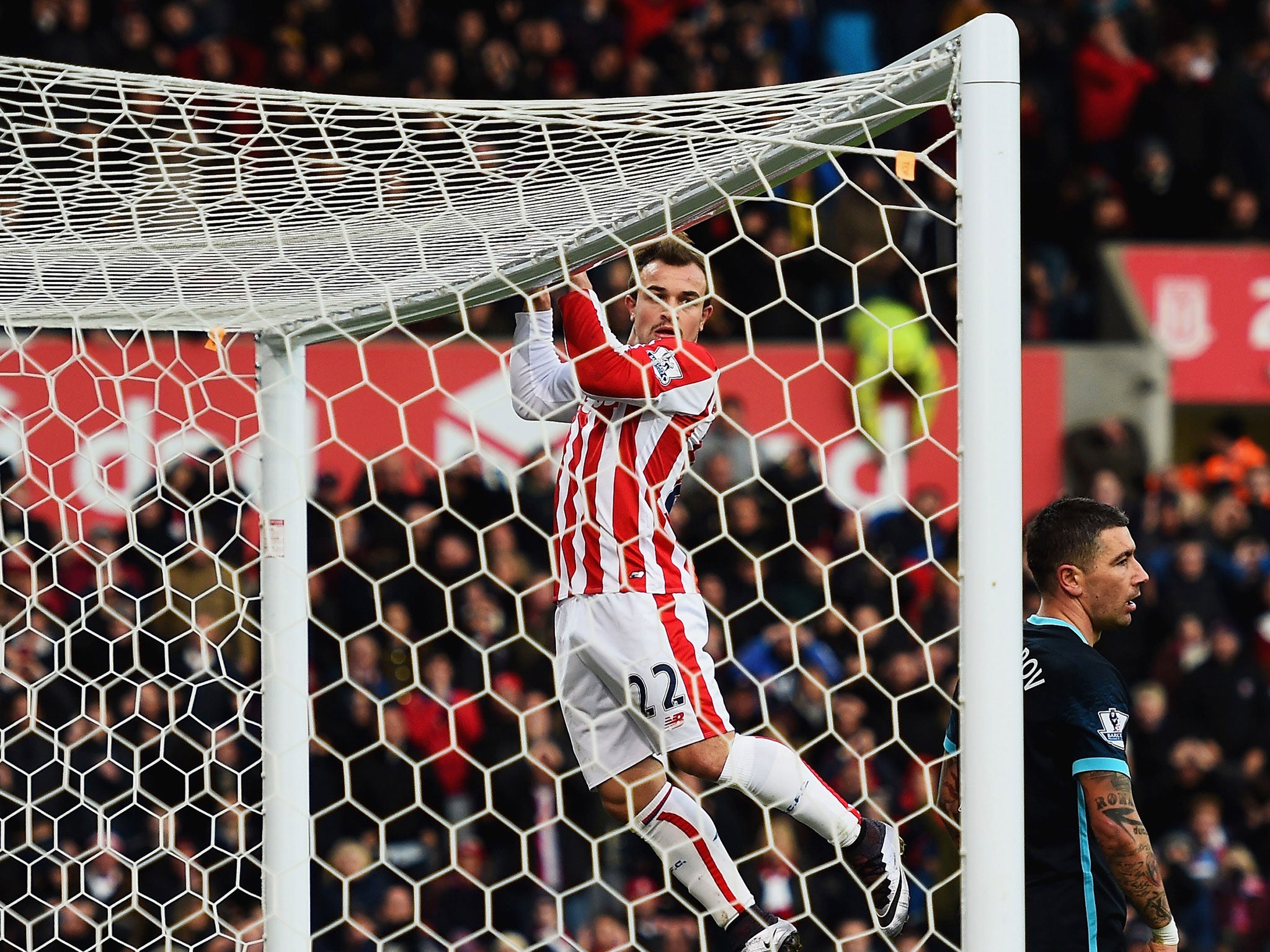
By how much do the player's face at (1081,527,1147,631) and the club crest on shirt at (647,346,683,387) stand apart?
777 mm

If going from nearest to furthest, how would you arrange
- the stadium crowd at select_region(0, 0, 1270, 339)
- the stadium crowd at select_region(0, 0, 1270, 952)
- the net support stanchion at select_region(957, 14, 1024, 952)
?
the net support stanchion at select_region(957, 14, 1024, 952), the stadium crowd at select_region(0, 0, 1270, 952), the stadium crowd at select_region(0, 0, 1270, 339)

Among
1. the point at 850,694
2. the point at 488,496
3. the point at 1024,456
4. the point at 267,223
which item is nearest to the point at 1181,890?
the point at 850,694

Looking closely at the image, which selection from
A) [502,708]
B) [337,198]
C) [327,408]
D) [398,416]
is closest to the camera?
[337,198]

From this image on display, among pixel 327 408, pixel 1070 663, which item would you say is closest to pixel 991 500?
pixel 1070 663

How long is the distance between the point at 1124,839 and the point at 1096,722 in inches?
7.3

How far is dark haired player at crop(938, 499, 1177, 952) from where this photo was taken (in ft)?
9.20

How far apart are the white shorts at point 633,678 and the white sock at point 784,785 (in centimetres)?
7

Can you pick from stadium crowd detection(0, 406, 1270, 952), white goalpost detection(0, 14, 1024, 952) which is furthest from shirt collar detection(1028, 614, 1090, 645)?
stadium crowd detection(0, 406, 1270, 952)

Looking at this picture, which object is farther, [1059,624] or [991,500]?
[1059,624]

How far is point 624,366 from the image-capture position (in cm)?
298

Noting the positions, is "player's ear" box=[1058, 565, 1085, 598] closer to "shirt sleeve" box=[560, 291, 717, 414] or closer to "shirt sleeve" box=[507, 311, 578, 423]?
"shirt sleeve" box=[560, 291, 717, 414]

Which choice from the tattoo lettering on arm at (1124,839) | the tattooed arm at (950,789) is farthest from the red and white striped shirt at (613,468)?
the tattoo lettering on arm at (1124,839)

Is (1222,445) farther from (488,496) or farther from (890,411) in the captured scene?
(488,496)

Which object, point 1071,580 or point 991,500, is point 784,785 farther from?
point 991,500
